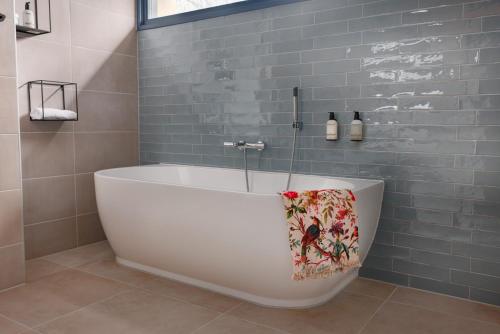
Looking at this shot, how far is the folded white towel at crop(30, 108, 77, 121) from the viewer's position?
10.5ft

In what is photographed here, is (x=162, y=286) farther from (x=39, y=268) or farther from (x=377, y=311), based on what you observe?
(x=377, y=311)

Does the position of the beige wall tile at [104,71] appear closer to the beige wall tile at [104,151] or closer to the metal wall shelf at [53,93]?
the metal wall shelf at [53,93]

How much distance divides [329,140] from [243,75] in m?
0.93

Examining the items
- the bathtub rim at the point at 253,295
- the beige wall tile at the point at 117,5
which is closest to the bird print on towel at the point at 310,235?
the bathtub rim at the point at 253,295

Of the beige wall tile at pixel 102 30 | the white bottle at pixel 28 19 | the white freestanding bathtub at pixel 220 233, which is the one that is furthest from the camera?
the beige wall tile at pixel 102 30

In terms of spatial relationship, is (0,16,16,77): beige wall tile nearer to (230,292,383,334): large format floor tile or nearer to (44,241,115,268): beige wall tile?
(44,241,115,268): beige wall tile

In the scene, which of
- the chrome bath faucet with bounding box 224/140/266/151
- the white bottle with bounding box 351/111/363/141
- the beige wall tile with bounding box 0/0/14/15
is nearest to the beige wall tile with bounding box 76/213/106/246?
the chrome bath faucet with bounding box 224/140/266/151

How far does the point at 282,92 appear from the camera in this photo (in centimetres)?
329

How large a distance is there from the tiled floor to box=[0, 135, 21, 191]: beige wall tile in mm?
678

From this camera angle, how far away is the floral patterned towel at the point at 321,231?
2219mm

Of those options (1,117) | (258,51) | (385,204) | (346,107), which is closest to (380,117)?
(346,107)

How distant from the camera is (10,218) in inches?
108

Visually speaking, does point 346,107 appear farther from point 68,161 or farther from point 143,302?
point 68,161

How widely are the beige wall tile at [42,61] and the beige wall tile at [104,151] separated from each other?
0.53m
